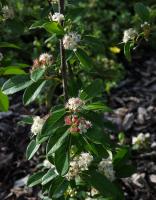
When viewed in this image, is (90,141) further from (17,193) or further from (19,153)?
(19,153)

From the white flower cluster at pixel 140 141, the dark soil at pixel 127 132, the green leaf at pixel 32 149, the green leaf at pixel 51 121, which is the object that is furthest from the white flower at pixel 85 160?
the white flower cluster at pixel 140 141

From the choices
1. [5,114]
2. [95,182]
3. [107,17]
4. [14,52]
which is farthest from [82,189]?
[107,17]

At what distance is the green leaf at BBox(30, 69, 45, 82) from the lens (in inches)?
89.1

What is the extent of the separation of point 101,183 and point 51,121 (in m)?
0.50

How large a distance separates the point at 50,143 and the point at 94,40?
1.76 feet

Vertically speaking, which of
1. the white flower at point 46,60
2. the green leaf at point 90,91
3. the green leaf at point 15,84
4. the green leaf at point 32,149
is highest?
the white flower at point 46,60

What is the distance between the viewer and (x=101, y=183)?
2457mm

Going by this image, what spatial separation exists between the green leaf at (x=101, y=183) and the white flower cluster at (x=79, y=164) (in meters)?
0.05

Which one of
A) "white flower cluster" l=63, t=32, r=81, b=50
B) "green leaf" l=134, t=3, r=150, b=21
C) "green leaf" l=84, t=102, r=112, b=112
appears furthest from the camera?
"green leaf" l=134, t=3, r=150, b=21

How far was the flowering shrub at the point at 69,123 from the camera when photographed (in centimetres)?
216

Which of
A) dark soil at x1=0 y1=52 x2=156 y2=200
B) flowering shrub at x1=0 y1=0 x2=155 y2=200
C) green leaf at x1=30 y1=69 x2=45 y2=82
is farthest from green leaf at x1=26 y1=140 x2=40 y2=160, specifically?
dark soil at x1=0 y1=52 x2=156 y2=200

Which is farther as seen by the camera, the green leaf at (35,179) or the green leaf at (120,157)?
the green leaf at (120,157)

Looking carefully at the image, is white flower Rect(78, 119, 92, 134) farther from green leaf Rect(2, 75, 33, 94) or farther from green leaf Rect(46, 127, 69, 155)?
green leaf Rect(2, 75, 33, 94)

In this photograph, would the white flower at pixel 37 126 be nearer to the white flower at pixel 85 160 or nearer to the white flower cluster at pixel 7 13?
the white flower at pixel 85 160
